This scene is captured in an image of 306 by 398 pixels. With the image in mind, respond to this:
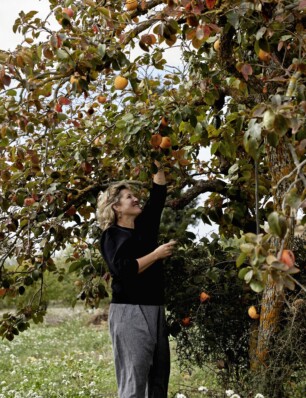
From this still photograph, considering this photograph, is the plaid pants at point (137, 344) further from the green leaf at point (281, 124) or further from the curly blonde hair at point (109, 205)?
the green leaf at point (281, 124)

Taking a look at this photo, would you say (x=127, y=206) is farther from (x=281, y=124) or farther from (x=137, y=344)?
(x=281, y=124)

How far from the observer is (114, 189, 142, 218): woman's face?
13.5 ft

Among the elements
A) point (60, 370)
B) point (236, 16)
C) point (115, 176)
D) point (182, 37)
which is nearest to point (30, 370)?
point (60, 370)

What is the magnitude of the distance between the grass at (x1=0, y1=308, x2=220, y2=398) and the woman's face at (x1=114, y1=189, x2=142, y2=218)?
1295 mm

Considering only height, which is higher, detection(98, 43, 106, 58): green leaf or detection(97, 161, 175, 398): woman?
detection(98, 43, 106, 58): green leaf

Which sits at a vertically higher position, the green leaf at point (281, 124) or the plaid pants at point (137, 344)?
the green leaf at point (281, 124)

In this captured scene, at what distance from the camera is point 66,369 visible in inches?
302

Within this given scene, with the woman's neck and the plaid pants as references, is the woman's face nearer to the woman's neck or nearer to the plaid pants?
the woman's neck

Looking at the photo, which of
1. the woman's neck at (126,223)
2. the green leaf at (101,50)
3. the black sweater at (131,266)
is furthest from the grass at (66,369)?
the green leaf at (101,50)

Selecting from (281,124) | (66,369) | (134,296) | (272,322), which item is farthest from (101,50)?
(66,369)

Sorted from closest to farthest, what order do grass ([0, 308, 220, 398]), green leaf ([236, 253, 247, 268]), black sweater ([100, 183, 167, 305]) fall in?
green leaf ([236, 253, 247, 268]) → black sweater ([100, 183, 167, 305]) → grass ([0, 308, 220, 398])

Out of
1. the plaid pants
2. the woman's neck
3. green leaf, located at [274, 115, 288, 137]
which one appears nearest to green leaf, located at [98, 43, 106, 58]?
the woman's neck

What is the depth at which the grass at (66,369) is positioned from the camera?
20.2ft

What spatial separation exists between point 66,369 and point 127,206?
4.09 m
